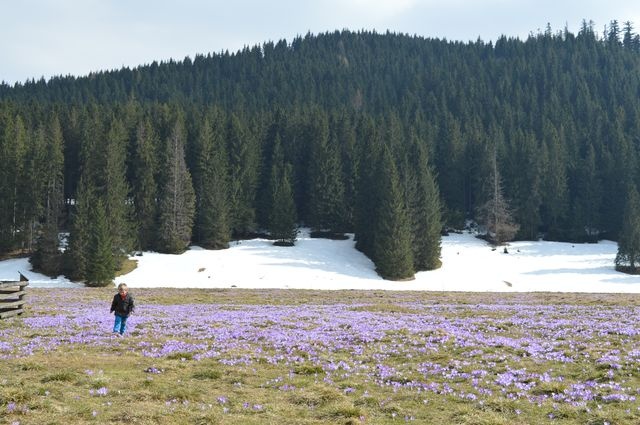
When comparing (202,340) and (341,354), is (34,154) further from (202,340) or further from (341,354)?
(341,354)

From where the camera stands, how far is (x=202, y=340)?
18.0 m

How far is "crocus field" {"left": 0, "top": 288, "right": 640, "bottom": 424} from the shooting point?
9406mm

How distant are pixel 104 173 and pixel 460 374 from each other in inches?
2743

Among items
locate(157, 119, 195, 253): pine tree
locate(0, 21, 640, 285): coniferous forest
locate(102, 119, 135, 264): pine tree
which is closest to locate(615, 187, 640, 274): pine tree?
locate(0, 21, 640, 285): coniferous forest

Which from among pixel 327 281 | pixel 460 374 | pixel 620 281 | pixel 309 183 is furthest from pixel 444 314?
pixel 309 183

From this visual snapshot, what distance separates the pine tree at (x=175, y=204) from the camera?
7188 centimetres

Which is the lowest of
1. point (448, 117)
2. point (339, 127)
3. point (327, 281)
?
point (327, 281)

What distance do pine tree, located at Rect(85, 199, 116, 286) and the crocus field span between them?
111 feet

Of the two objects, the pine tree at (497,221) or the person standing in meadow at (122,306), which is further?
the pine tree at (497,221)

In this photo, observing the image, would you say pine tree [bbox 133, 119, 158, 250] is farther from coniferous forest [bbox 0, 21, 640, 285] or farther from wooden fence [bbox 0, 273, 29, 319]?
wooden fence [bbox 0, 273, 29, 319]

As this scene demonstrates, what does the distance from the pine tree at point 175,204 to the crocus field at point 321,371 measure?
4909cm

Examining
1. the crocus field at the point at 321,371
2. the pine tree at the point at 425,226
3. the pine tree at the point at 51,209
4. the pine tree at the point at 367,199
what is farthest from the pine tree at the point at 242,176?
the crocus field at the point at 321,371

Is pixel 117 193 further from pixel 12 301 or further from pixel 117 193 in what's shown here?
pixel 12 301

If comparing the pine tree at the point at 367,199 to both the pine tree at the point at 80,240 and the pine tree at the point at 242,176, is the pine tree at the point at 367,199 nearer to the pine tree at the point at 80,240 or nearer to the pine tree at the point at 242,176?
the pine tree at the point at 242,176
